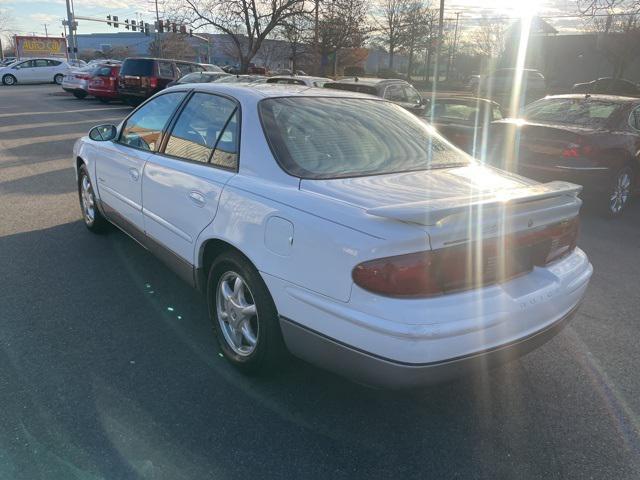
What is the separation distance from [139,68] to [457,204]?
1848cm

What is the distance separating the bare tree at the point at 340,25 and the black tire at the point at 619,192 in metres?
21.6

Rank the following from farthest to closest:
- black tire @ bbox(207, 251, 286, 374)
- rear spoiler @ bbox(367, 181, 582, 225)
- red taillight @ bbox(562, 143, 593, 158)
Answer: red taillight @ bbox(562, 143, 593, 158) → black tire @ bbox(207, 251, 286, 374) → rear spoiler @ bbox(367, 181, 582, 225)

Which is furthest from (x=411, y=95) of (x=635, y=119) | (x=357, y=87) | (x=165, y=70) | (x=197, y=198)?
(x=165, y=70)

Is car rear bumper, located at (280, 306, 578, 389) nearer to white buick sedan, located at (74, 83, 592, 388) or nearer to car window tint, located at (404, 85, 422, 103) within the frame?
white buick sedan, located at (74, 83, 592, 388)

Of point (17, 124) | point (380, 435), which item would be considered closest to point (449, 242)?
point (380, 435)

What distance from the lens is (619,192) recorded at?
277 inches

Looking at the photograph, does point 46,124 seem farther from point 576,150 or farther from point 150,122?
point 576,150

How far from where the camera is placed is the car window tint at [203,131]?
325 centimetres

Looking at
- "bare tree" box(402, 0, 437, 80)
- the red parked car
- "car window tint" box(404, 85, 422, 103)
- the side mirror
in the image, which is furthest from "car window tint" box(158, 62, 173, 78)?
"bare tree" box(402, 0, 437, 80)

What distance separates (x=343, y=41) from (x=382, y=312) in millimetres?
29625

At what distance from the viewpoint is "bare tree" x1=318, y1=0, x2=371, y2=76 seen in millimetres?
27361

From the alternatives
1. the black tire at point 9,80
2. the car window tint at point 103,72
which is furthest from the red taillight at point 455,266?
the black tire at point 9,80

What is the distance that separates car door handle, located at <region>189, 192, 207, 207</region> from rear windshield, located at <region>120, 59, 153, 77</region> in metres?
16.9

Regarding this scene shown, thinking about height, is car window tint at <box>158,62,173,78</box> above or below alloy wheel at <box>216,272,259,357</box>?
above
